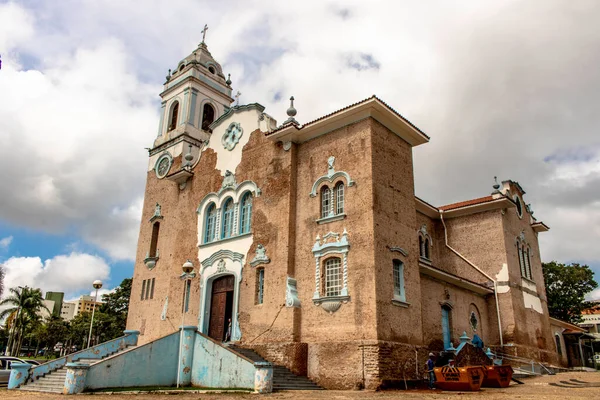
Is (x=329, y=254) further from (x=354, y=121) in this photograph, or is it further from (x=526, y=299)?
(x=526, y=299)

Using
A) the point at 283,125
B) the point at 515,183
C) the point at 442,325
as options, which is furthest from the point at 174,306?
the point at 515,183

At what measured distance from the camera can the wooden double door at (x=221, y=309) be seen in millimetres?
22388

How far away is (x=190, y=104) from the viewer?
102 ft

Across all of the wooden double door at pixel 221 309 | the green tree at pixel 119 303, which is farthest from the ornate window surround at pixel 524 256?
the green tree at pixel 119 303

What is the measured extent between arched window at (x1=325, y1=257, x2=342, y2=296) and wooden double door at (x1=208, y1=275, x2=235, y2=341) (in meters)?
5.27

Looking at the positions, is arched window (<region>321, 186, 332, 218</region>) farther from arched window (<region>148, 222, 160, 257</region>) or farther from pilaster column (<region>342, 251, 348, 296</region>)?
arched window (<region>148, 222, 160, 257</region>)

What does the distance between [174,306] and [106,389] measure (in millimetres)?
8411

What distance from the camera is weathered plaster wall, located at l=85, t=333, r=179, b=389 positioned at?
16547 mm

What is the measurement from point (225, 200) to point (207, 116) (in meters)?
9.81

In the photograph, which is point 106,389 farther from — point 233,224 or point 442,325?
point 442,325

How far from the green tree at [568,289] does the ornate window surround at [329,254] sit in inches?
1281

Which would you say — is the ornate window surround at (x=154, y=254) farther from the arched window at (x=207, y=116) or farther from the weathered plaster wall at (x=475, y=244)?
the weathered plaster wall at (x=475, y=244)

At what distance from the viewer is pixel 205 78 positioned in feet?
107

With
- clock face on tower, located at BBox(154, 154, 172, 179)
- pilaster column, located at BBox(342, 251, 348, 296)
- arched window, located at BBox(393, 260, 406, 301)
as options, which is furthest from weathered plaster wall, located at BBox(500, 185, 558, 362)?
clock face on tower, located at BBox(154, 154, 172, 179)
